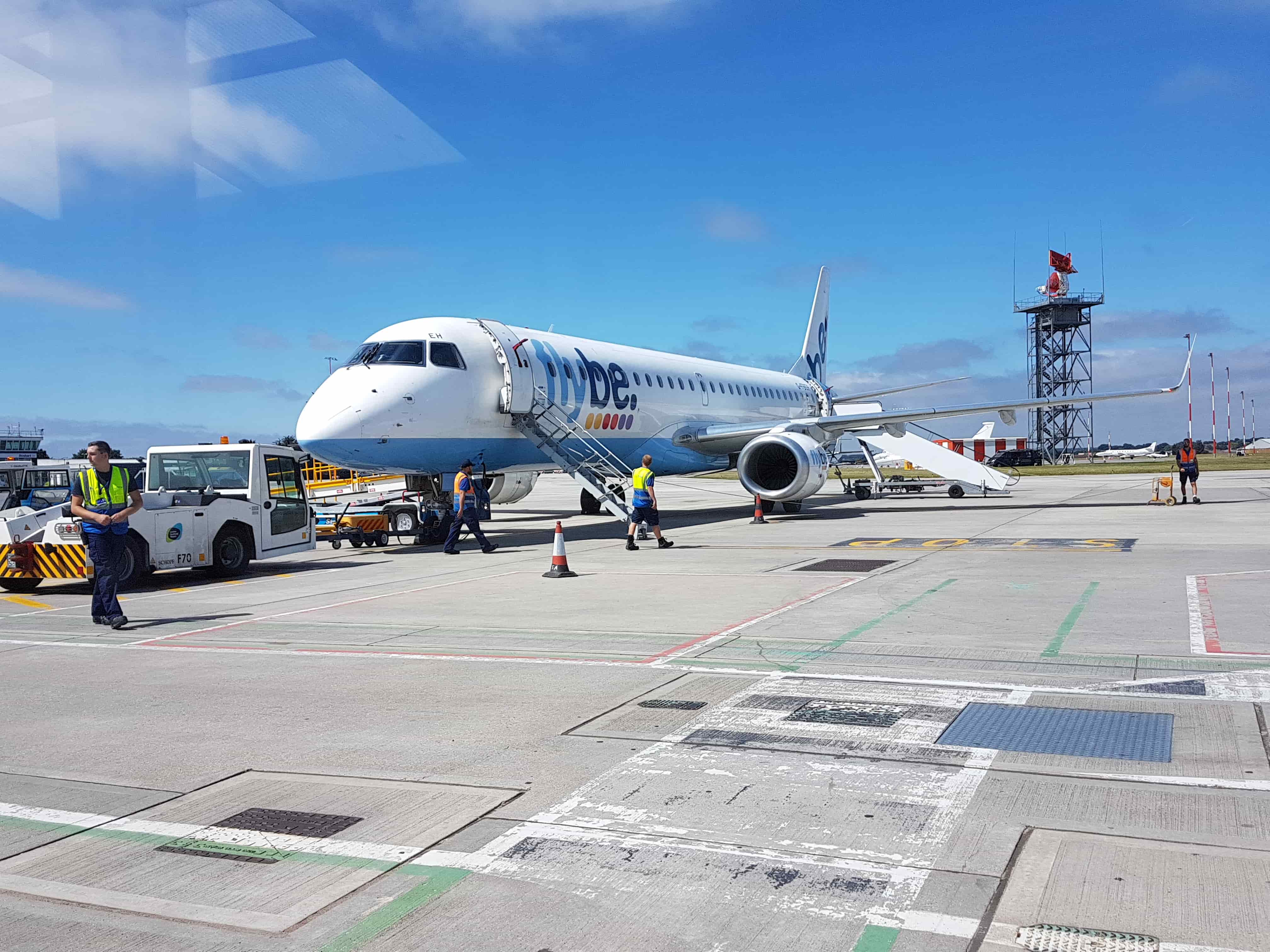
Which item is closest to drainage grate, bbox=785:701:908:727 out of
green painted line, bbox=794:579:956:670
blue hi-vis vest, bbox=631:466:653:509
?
green painted line, bbox=794:579:956:670

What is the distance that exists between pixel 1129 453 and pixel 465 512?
14294cm

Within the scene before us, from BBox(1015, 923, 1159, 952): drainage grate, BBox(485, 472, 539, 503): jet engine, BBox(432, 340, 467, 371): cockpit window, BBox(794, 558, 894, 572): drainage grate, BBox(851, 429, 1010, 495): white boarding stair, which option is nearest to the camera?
BBox(1015, 923, 1159, 952): drainage grate

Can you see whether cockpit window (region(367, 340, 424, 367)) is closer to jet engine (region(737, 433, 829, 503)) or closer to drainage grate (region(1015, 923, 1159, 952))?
jet engine (region(737, 433, 829, 503))

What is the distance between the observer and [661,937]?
11.0 feet

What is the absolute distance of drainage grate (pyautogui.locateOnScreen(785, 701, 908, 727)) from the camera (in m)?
5.93

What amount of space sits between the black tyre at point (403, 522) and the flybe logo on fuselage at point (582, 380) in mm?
A: 3597

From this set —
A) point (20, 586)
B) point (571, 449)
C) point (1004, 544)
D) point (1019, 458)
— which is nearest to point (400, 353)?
point (571, 449)

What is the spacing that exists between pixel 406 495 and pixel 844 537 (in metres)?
8.59

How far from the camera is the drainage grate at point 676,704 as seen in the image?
6.31 m

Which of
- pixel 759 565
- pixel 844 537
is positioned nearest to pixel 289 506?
pixel 759 565

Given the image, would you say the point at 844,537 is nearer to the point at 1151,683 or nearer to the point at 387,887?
the point at 1151,683

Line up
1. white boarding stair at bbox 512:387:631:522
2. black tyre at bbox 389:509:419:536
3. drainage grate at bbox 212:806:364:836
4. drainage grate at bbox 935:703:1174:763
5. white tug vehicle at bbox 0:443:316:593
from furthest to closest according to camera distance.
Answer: black tyre at bbox 389:509:419:536 < white boarding stair at bbox 512:387:631:522 < white tug vehicle at bbox 0:443:316:593 < drainage grate at bbox 935:703:1174:763 < drainage grate at bbox 212:806:364:836

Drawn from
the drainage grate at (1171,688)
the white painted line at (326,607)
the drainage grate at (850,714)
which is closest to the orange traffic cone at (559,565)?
the white painted line at (326,607)

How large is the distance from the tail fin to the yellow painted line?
27.7 meters
